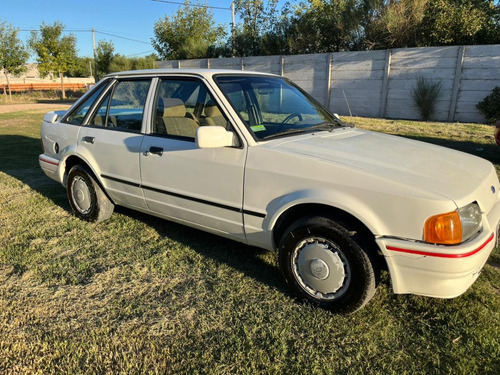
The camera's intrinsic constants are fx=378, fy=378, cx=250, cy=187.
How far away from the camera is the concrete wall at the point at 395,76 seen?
532 inches

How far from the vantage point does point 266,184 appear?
9.07 ft

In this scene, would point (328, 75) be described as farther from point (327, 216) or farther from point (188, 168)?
point (327, 216)

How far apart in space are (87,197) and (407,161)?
3.42m

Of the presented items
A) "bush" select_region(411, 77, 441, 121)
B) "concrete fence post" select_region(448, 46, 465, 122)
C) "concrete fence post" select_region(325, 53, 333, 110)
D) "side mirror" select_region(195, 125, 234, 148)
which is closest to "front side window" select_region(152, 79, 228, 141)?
"side mirror" select_region(195, 125, 234, 148)

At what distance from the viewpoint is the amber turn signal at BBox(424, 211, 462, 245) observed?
2.16 meters

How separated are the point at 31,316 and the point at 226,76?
2443 mm

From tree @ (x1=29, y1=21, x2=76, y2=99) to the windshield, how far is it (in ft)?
100

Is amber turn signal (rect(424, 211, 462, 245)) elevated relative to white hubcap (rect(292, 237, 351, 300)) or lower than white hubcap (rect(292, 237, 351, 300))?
elevated

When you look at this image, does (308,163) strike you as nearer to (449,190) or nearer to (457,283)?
(449,190)

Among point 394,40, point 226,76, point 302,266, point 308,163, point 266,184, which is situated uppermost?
point 394,40

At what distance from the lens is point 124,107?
3.95 m

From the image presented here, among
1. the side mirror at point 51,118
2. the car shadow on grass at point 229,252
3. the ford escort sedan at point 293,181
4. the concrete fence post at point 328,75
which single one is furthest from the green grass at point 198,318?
the concrete fence post at point 328,75

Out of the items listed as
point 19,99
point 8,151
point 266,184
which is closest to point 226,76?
point 266,184

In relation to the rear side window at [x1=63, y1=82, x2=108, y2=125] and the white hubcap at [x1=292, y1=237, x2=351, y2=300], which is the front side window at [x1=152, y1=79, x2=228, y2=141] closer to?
the rear side window at [x1=63, y1=82, x2=108, y2=125]
